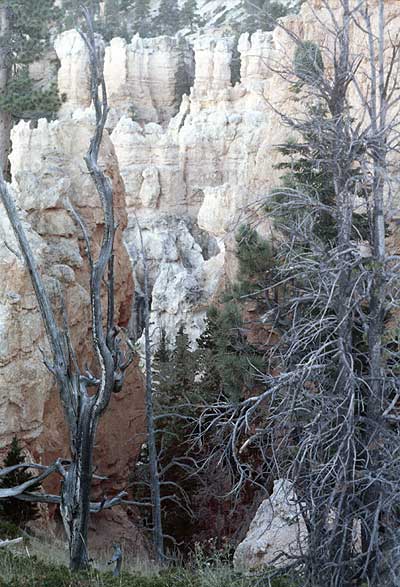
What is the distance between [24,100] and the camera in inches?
802

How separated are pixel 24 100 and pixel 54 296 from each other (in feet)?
36.3

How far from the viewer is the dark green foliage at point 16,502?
920 centimetres

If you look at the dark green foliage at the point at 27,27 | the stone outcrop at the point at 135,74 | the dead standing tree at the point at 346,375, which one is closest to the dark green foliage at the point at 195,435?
the dead standing tree at the point at 346,375

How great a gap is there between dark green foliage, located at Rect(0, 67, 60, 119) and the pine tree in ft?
145

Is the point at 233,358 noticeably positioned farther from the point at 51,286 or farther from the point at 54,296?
the point at 51,286

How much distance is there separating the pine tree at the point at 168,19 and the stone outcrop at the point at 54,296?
52.6m

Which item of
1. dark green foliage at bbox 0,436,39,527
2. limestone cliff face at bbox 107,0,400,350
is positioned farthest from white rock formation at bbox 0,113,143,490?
limestone cliff face at bbox 107,0,400,350

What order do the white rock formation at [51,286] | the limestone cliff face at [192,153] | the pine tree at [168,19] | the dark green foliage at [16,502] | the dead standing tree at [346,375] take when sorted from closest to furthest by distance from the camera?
the dead standing tree at [346,375]
the dark green foliage at [16,502]
the white rock formation at [51,286]
the limestone cliff face at [192,153]
the pine tree at [168,19]

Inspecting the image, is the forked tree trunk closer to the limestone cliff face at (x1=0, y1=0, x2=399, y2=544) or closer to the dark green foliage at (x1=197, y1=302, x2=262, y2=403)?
the limestone cliff face at (x1=0, y1=0, x2=399, y2=544)

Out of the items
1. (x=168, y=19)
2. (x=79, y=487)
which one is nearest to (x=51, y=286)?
(x=79, y=487)

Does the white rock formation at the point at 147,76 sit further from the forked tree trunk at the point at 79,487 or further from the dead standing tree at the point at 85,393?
the forked tree trunk at the point at 79,487

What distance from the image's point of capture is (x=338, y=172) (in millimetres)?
5836

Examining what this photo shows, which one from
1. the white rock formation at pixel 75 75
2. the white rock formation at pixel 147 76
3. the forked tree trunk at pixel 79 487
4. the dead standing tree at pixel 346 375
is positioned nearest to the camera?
the dead standing tree at pixel 346 375

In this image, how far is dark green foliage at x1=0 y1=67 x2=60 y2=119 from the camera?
20109mm
